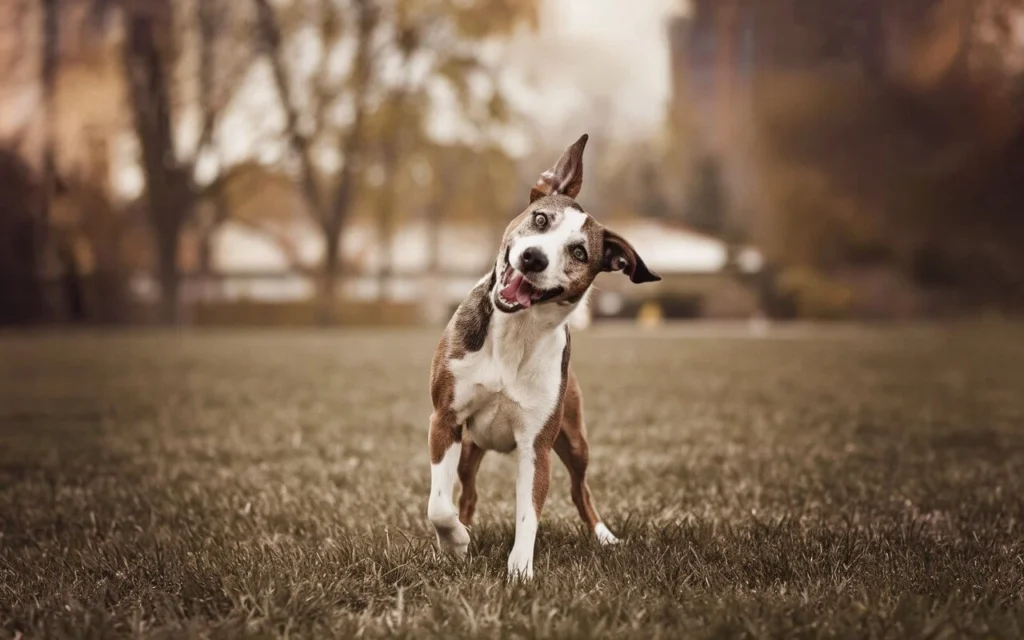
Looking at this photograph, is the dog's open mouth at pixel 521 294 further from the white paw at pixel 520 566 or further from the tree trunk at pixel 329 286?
the tree trunk at pixel 329 286

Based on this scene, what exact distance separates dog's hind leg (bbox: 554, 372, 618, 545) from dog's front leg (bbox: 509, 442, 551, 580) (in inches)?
13.9

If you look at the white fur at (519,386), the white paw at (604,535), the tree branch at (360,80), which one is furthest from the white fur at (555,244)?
the tree branch at (360,80)

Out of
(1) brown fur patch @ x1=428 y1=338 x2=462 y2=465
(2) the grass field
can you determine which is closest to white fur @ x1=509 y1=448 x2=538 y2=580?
(2) the grass field

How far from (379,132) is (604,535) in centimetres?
2073

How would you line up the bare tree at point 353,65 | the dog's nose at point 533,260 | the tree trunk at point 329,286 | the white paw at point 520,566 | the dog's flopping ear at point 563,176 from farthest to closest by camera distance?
Answer: the tree trunk at point 329,286
the bare tree at point 353,65
the dog's flopping ear at point 563,176
the white paw at point 520,566
the dog's nose at point 533,260

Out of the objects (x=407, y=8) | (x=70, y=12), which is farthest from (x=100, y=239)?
(x=407, y=8)

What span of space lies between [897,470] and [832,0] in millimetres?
23892

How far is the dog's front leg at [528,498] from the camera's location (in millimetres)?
3002

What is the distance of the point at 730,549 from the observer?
3.33 metres

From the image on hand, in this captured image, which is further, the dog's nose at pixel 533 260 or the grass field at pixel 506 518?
the dog's nose at pixel 533 260

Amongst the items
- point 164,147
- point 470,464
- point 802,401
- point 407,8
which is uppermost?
point 407,8

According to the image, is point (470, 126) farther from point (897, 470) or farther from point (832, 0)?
point (897, 470)

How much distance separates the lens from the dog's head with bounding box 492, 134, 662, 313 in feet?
9.32

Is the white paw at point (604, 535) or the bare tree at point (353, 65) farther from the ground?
the bare tree at point (353, 65)
